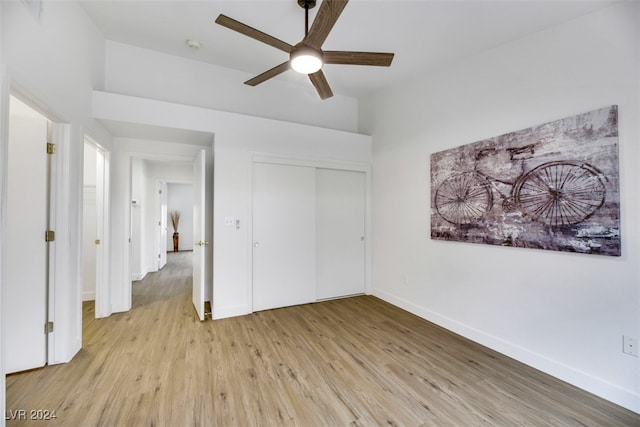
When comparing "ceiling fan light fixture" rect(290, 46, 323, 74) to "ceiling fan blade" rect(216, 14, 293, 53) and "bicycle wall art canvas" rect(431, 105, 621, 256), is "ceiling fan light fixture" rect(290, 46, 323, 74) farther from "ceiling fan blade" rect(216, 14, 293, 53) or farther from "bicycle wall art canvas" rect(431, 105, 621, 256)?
"bicycle wall art canvas" rect(431, 105, 621, 256)

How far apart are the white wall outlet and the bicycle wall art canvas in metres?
0.57

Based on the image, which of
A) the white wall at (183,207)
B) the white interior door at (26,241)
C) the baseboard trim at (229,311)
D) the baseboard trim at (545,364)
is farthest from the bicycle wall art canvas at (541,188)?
the white wall at (183,207)

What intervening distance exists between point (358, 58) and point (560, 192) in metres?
1.93

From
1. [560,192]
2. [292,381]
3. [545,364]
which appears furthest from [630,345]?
[292,381]

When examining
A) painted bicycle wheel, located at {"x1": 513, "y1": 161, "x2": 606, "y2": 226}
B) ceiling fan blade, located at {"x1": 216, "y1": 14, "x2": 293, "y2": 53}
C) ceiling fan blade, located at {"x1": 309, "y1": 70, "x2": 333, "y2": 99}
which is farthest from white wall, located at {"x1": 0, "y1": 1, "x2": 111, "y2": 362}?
painted bicycle wheel, located at {"x1": 513, "y1": 161, "x2": 606, "y2": 226}

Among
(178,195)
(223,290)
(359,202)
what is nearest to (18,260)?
(223,290)

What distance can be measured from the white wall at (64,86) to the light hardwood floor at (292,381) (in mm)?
495

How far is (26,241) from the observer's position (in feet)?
6.70

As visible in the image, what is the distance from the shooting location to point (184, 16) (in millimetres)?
2525

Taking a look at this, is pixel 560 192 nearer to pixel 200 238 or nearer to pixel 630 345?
pixel 630 345

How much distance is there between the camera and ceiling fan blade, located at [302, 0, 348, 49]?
58.9 inches

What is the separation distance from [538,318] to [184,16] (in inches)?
167

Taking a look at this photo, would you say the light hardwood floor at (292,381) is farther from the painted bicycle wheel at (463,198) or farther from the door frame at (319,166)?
the painted bicycle wheel at (463,198)

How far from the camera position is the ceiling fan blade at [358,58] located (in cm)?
197
